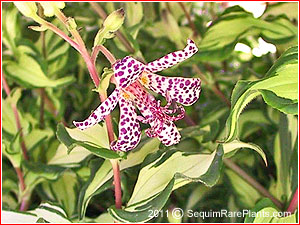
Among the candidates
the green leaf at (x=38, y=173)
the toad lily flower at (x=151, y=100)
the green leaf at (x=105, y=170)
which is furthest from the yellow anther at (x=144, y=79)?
the green leaf at (x=38, y=173)

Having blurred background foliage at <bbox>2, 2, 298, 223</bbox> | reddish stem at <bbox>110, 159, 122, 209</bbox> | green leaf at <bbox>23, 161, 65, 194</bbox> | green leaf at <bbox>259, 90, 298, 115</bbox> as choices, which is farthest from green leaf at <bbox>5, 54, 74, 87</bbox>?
green leaf at <bbox>259, 90, 298, 115</bbox>

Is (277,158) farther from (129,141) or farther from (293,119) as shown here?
(129,141)

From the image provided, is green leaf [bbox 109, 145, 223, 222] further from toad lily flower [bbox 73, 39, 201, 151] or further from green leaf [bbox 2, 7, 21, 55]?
green leaf [bbox 2, 7, 21, 55]

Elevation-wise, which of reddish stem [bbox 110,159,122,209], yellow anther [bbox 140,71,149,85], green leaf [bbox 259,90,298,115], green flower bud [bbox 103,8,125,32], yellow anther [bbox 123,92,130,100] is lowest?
reddish stem [bbox 110,159,122,209]

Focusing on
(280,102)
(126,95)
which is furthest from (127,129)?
(280,102)

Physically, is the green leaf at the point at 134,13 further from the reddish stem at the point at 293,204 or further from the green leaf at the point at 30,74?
the reddish stem at the point at 293,204

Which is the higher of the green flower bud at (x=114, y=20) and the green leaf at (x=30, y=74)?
the green flower bud at (x=114, y=20)

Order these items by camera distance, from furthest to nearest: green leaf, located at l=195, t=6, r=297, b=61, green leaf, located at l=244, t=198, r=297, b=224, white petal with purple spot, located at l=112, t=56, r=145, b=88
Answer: green leaf, located at l=195, t=6, r=297, b=61, green leaf, located at l=244, t=198, r=297, b=224, white petal with purple spot, located at l=112, t=56, r=145, b=88
